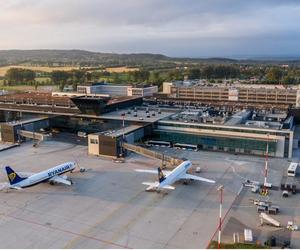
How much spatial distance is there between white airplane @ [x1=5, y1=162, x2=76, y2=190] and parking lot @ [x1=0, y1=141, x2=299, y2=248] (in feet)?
5.39

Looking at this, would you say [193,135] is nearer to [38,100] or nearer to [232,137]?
[232,137]

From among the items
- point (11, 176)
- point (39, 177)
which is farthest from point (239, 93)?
point (11, 176)

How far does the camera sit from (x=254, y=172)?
264 feet

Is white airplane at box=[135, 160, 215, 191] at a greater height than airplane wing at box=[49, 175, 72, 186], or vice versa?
white airplane at box=[135, 160, 215, 191]

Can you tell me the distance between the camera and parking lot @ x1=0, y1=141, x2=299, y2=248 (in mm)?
50625

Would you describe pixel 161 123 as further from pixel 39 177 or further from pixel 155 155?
pixel 39 177

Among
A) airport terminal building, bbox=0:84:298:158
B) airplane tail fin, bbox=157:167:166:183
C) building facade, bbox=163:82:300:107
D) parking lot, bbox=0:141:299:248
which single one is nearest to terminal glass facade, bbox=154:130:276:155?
airport terminal building, bbox=0:84:298:158

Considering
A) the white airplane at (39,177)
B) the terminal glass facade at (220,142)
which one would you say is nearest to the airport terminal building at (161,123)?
the terminal glass facade at (220,142)

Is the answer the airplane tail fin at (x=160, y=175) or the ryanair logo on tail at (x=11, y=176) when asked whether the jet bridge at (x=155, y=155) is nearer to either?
the airplane tail fin at (x=160, y=175)

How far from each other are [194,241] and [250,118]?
7458cm

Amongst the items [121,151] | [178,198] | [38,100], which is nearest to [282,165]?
[178,198]

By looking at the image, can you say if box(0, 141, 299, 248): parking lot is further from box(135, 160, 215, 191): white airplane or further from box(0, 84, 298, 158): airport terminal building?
box(0, 84, 298, 158): airport terminal building

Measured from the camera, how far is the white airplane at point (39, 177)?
64.8 metres

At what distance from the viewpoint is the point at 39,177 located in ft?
226
